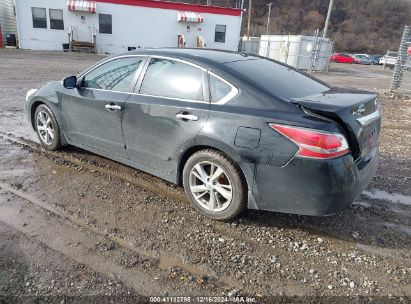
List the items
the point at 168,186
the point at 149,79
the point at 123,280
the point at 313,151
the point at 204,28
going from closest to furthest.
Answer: the point at 123,280 → the point at 313,151 → the point at 149,79 → the point at 168,186 → the point at 204,28

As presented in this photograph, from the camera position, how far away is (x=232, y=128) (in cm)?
317

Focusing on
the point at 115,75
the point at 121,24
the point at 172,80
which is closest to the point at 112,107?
the point at 115,75

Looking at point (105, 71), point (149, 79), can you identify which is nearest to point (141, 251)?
point (149, 79)

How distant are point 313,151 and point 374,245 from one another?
46.5 inches

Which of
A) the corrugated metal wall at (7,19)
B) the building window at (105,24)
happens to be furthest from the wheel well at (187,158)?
the corrugated metal wall at (7,19)

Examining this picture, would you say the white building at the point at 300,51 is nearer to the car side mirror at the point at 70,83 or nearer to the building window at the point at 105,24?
the building window at the point at 105,24

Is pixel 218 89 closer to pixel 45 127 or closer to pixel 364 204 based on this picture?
pixel 364 204

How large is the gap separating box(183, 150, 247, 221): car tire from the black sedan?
0.03ft

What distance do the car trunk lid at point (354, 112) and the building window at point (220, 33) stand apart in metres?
29.2

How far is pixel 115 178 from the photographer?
14.4 feet

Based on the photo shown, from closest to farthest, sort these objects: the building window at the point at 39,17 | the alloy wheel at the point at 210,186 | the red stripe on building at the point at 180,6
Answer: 1. the alloy wheel at the point at 210,186
2. the building window at the point at 39,17
3. the red stripe on building at the point at 180,6

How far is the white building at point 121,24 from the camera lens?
87.5 feet

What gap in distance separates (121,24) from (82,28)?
10.2 ft

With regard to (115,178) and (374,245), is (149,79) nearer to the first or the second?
(115,178)
